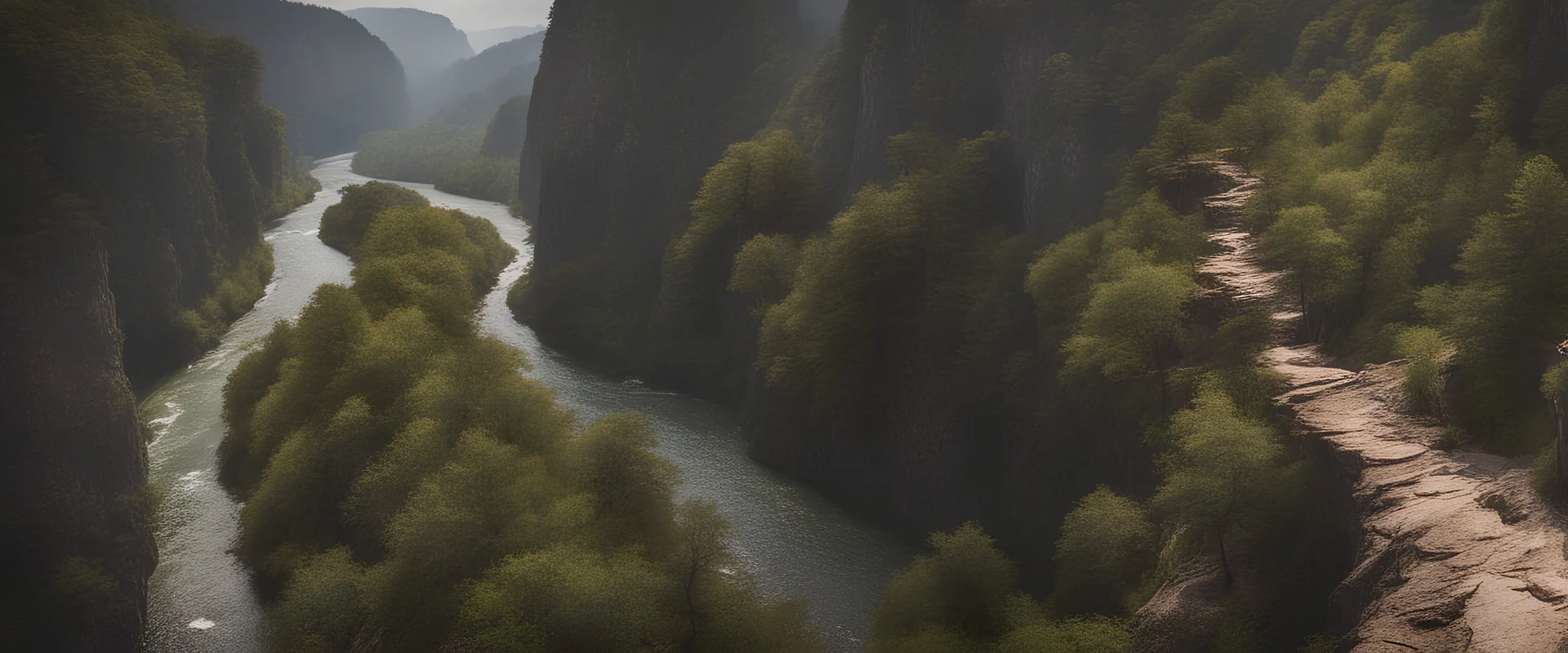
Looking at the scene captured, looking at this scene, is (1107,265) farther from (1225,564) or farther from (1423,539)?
(1423,539)

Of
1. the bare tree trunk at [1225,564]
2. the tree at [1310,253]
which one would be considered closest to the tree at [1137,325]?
the tree at [1310,253]

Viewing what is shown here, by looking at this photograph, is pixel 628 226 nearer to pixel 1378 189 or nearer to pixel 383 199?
pixel 383 199

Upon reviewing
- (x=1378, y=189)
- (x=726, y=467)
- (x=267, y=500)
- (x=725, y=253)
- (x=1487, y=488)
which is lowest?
(x=726, y=467)

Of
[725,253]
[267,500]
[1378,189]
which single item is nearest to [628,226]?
[725,253]

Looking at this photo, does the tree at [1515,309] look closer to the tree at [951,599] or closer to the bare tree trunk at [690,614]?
the tree at [951,599]

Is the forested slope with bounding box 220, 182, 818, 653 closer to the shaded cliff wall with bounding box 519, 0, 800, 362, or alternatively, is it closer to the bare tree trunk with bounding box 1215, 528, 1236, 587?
the bare tree trunk with bounding box 1215, 528, 1236, 587

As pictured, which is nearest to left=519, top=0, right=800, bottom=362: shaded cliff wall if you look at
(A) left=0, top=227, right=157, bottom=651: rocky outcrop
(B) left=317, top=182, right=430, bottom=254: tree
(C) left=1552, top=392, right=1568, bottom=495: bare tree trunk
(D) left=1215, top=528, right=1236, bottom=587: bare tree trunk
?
(B) left=317, top=182, right=430, bottom=254: tree
